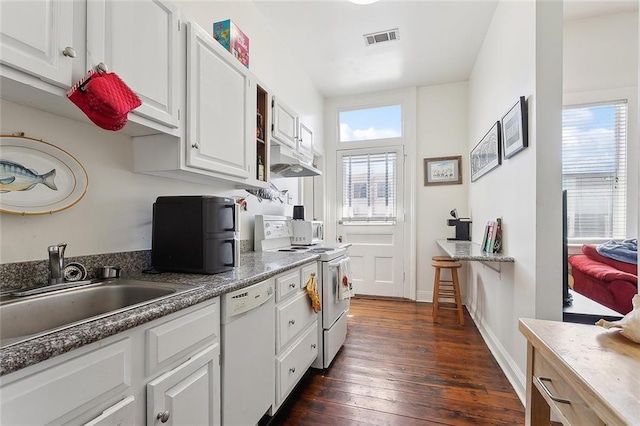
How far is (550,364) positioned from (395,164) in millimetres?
3577

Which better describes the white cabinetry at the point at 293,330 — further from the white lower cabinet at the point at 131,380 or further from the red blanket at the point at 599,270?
the red blanket at the point at 599,270

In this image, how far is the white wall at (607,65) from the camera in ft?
9.99

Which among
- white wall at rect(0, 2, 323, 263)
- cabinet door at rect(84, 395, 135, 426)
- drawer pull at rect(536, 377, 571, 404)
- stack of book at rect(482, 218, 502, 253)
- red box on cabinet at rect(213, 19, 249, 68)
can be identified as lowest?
cabinet door at rect(84, 395, 135, 426)

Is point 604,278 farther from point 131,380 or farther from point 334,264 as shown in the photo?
point 131,380

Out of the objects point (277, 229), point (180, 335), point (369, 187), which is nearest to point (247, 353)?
point (180, 335)

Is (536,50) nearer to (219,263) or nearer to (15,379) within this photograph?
(219,263)

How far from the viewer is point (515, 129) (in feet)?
6.56

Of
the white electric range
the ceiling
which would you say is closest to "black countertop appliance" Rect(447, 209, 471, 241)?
the white electric range

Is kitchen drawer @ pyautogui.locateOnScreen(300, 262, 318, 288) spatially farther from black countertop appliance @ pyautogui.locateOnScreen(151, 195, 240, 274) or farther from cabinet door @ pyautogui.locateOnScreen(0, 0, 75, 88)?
cabinet door @ pyautogui.locateOnScreen(0, 0, 75, 88)

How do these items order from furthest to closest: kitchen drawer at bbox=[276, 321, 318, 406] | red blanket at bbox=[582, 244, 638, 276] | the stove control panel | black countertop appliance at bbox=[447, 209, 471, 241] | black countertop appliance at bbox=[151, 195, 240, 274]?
black countertop appliance at bbox=[447, 209, 471, 241]
red blanket at bbox=[582, 244, 638, 276]
the stove control panel
kitchen drawer at bbox=[276, 321, 318, 406]
black countertop appliance at bbox=[151, 195, 240, 274]

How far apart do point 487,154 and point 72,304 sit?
3216 millimetres

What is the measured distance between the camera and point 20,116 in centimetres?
104

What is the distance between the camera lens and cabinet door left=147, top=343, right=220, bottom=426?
0.87 meters

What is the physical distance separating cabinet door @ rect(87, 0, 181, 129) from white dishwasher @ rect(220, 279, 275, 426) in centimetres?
87
